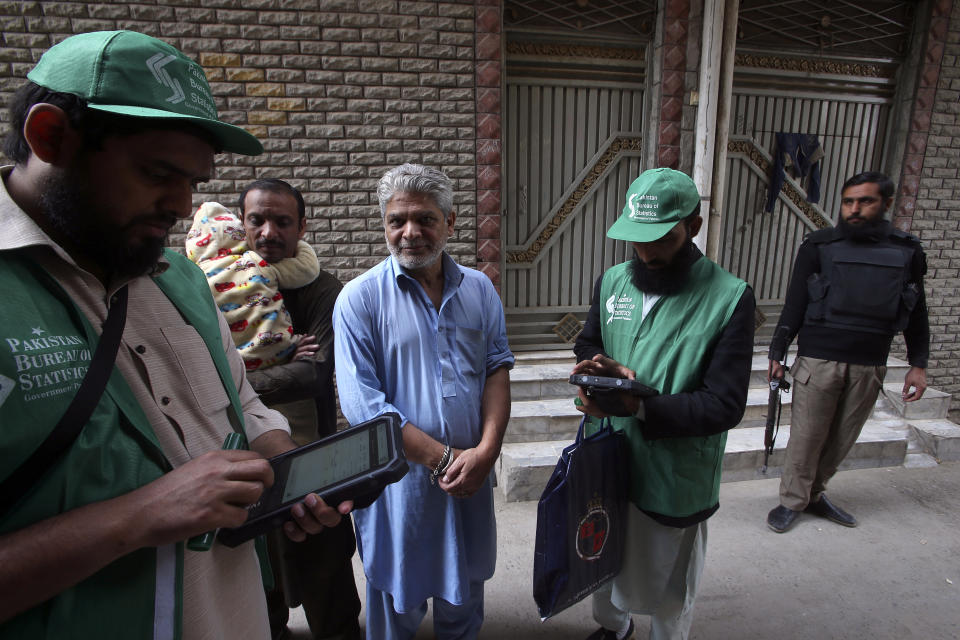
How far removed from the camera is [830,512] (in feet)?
10.9

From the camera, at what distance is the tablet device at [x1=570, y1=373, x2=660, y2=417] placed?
5.45 feet

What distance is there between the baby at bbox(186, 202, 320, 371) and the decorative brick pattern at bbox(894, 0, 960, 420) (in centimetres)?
562

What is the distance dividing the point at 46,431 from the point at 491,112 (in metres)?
3.78

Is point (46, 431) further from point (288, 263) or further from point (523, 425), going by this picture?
point (523, 425)

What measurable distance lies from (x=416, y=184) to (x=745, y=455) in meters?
3.42

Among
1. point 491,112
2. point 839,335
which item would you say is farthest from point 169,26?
point 839,335

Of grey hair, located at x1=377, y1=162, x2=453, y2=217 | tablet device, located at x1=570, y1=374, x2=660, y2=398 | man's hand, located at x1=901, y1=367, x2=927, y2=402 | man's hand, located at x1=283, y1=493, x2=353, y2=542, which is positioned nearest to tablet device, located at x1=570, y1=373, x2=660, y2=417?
tablet device, located at x1=570, y1=374, x2=660, y2=398

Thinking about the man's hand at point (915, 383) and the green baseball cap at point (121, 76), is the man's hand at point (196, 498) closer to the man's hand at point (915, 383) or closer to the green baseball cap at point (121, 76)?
the green baseball cap at point (121, 76)

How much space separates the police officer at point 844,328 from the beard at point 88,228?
11.0ft

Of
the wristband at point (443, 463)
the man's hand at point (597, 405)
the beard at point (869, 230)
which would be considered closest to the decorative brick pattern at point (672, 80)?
the beard at point (869, 230)

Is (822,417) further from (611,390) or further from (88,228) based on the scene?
(88,228)

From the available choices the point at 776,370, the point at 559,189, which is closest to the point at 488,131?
the point at 559,189

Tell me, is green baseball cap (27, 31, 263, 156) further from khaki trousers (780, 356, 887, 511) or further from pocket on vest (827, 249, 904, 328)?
khaki trousers (780, 356, 887, 511)

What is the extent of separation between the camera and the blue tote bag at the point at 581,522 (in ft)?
5.52
